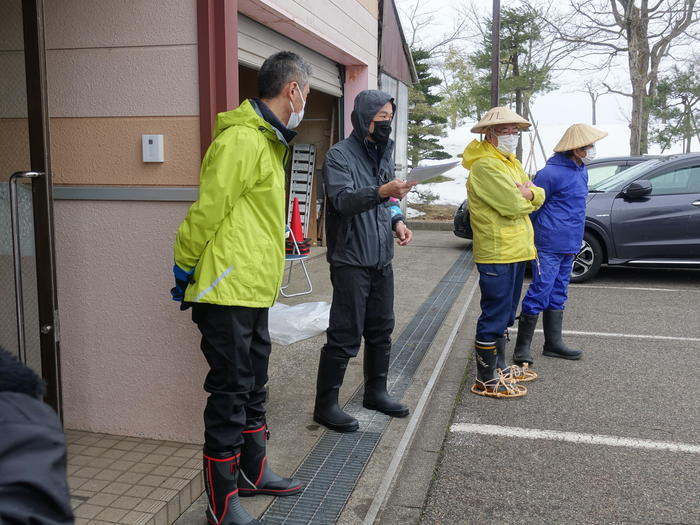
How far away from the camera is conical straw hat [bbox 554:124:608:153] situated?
5156mm

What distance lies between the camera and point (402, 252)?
1158 centimetres

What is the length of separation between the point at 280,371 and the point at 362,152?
6.19 feet

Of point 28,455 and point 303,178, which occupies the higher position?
point 303,178

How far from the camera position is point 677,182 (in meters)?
8.61

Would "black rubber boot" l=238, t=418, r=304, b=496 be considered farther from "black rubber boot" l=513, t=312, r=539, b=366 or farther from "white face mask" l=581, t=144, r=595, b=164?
"white face mask" l=581, t=144, r=595, b=164

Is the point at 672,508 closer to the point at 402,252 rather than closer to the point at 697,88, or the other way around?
the point at 402,252

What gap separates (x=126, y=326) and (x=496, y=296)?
7.50ft

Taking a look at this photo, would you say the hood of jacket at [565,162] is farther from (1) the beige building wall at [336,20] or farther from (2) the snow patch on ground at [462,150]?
(2) the snow patch on ground at [462,150]

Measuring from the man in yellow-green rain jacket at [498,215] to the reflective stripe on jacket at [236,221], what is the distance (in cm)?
199

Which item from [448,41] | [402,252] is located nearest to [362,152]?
[402,252]

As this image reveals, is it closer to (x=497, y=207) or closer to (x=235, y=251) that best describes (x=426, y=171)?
(x=497, y=207)

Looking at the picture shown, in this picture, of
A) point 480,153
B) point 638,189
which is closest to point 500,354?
point 480,153

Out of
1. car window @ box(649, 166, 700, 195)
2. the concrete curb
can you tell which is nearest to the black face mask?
car window @ box(649, 166, 700, 195)

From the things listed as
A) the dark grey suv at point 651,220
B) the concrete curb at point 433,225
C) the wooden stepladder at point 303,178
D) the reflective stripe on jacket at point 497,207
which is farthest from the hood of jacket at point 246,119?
the concrete curb at point 433,225
